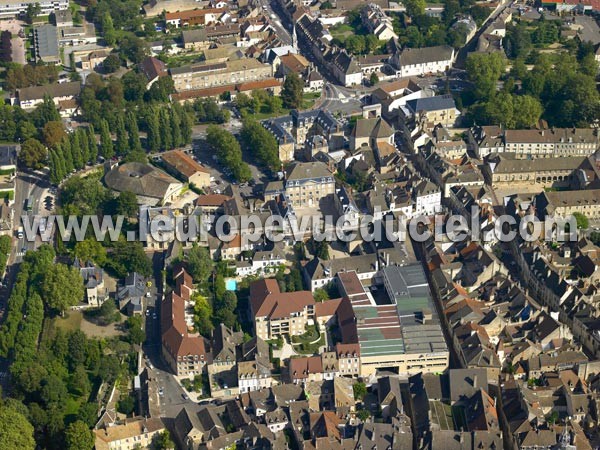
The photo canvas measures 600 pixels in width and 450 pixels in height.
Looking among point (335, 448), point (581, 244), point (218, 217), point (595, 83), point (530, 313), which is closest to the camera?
point (335, 448)

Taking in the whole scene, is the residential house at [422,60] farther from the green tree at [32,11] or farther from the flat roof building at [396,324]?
the green tree at [32,11]

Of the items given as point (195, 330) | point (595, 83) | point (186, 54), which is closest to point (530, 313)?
point (195, 330)

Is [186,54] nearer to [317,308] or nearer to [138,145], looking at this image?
[138,145]

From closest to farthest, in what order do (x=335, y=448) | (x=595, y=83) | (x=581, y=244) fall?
(x=335, y=448) → (x=581, y=244) → (x=595, y=83)

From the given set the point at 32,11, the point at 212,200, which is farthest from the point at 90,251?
the point at 32,11

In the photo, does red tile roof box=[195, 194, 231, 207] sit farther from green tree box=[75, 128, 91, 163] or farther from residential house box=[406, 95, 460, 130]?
residential house box=[406, 95, 460, 130]

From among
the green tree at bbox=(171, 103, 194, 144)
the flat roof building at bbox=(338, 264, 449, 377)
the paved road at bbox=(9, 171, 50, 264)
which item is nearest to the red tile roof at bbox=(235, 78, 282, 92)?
the green tree at bbox=(171, 103, 194, 144)
